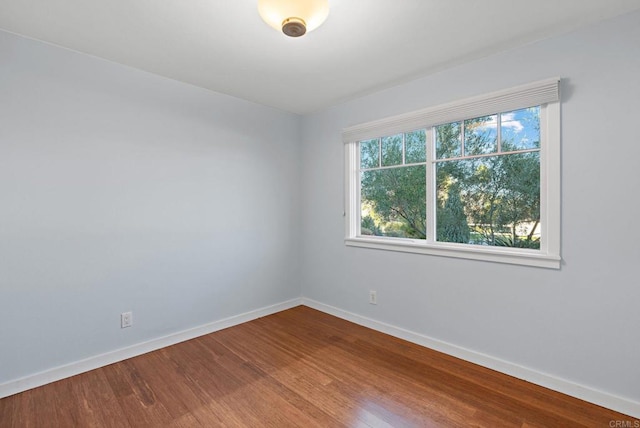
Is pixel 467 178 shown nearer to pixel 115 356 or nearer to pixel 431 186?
pixel 431 186

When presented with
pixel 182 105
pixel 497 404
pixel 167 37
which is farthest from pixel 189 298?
pixel 497 404

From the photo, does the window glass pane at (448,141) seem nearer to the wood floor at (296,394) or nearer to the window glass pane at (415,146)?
the window glass pane at (415,146)

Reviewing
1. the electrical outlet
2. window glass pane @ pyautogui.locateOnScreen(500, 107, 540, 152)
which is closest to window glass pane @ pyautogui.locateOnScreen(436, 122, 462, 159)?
window glass pane @ pyautogui.locateOnScreen(500, 107, 540, 152)

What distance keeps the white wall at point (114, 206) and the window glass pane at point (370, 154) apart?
3.82 ft

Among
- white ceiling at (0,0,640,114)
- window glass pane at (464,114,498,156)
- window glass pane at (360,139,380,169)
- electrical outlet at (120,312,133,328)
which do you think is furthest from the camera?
window glass pane at (360,139,380,169)

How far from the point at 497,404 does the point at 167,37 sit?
10.9 feet

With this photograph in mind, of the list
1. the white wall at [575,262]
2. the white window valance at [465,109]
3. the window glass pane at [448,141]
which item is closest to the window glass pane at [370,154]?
the white window valance at [465,109]

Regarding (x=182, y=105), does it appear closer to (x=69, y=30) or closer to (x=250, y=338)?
(x=69, y=30)

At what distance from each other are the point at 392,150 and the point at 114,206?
261cm

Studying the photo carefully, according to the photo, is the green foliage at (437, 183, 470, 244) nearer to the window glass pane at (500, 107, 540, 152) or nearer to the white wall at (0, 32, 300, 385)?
the window glass pane at (500, 107, 540, 152)

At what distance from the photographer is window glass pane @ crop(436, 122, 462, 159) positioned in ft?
8.57

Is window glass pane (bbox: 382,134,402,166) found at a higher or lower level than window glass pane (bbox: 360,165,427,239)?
higher

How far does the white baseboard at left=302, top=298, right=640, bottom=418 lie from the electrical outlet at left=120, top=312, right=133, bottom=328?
2.16m

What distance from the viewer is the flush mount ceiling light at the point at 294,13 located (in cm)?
146
